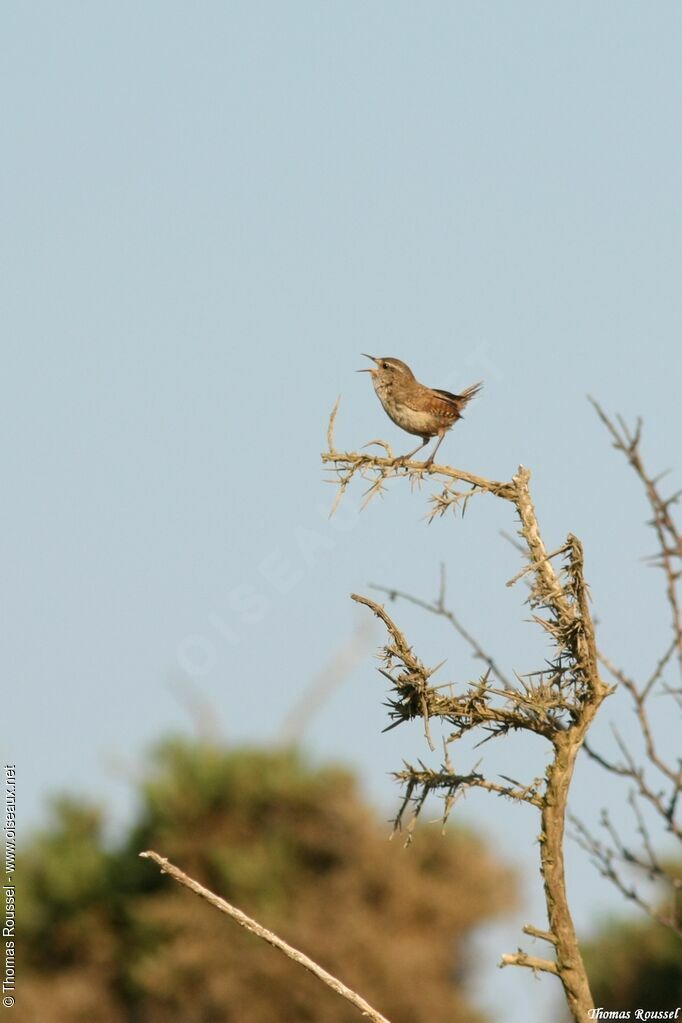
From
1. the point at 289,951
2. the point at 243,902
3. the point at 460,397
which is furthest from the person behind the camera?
the point at 243,902

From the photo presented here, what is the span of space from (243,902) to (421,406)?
1227cm

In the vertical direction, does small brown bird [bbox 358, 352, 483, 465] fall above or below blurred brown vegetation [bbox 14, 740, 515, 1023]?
below

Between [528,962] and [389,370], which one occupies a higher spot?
[389,370]

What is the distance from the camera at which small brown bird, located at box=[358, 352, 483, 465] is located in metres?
7.66

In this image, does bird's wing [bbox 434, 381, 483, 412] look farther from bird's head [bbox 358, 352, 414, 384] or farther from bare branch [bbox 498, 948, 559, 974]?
bare branch [bbox 498, 948, 559, 974]

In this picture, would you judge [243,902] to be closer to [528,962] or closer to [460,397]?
[460,397]

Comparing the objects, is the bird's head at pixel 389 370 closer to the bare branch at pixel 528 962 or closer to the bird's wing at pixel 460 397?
the bird's wing at pixel 460 397

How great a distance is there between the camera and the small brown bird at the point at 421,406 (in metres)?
7.66

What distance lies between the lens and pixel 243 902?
1855cm

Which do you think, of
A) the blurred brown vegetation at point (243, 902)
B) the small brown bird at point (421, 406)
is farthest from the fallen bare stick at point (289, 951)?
the blurred brown vegetation at point (243, 902)

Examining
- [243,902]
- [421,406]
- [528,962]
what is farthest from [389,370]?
[243,902]

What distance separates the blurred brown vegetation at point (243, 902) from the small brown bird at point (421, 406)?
11.4m

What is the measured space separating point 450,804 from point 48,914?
17.9m

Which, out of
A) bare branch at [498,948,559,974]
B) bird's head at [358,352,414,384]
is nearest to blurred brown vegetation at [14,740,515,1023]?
bird's head at [358,352,414,384]
